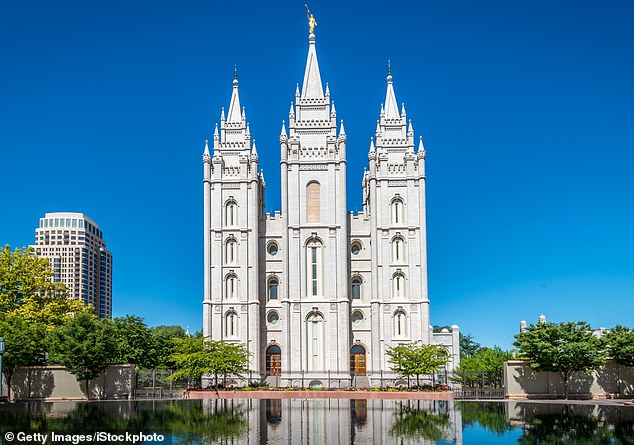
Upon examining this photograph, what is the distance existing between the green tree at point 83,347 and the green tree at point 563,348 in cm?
2865

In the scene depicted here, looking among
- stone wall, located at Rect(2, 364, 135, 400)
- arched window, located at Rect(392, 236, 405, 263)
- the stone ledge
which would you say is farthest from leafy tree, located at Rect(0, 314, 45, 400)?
arched window, located at Rect(392, 236, 405, 263)

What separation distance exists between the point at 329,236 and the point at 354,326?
27.6 feet

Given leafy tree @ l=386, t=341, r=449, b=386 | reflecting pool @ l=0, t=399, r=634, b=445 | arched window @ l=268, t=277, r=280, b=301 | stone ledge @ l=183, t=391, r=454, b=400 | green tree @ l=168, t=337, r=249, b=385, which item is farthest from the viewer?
arched window @ l=268, t=277, r=280, b=301

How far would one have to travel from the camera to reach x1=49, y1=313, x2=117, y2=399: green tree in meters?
49.2

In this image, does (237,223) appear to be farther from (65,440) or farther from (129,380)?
(65,440)

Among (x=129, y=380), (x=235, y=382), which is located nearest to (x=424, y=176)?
(x=235, y=382)

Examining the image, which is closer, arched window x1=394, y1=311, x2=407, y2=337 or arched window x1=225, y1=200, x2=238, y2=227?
arched window x1=394, y1=311, x2=407, y2=337

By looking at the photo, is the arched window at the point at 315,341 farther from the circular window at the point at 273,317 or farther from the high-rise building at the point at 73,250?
the high-rise building at the point at 73,250

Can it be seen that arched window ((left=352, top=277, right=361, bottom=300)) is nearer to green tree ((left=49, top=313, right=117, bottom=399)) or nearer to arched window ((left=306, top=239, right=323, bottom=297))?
arched window ((left=306, top=239, right=323, bottom=297))

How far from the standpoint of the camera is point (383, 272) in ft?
211

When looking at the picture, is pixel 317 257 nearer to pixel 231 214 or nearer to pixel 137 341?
pixel 231 214

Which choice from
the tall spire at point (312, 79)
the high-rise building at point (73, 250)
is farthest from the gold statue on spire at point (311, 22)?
the high-rise building at point (73, 250)

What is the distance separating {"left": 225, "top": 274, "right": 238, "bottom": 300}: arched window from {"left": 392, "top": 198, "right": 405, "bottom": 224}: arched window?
15178mm

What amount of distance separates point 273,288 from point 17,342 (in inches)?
959
